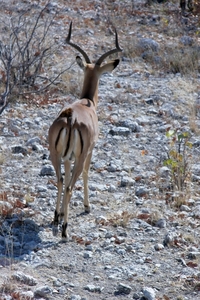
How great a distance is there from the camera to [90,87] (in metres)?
8.97

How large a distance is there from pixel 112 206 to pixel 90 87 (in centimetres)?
186

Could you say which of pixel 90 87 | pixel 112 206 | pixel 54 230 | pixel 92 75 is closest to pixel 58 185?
pixel 54 230

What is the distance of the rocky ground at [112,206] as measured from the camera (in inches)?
245

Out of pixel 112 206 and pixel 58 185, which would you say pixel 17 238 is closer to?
pixel 58 185

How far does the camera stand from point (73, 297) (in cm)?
582

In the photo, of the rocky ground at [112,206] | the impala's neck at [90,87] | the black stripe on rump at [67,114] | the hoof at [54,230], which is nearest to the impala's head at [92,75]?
the impala's neck at [90,87]

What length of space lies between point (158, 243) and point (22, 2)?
14.7 m

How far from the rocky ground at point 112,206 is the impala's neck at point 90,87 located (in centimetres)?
115

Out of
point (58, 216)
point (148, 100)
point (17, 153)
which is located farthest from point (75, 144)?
point (148, 100)

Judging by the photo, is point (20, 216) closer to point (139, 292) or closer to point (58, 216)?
point (58, 216)

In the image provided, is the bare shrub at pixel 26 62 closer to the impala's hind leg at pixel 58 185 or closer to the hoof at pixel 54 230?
the impala's hind leg at pixel 58 185

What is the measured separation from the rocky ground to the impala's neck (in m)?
1.15

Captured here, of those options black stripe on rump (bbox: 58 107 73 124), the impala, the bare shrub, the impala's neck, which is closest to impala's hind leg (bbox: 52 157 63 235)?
the impala

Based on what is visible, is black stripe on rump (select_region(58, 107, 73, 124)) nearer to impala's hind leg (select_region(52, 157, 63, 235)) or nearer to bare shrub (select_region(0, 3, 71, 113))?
impala's hind leg (select_region(52, 157, 63, 235))
